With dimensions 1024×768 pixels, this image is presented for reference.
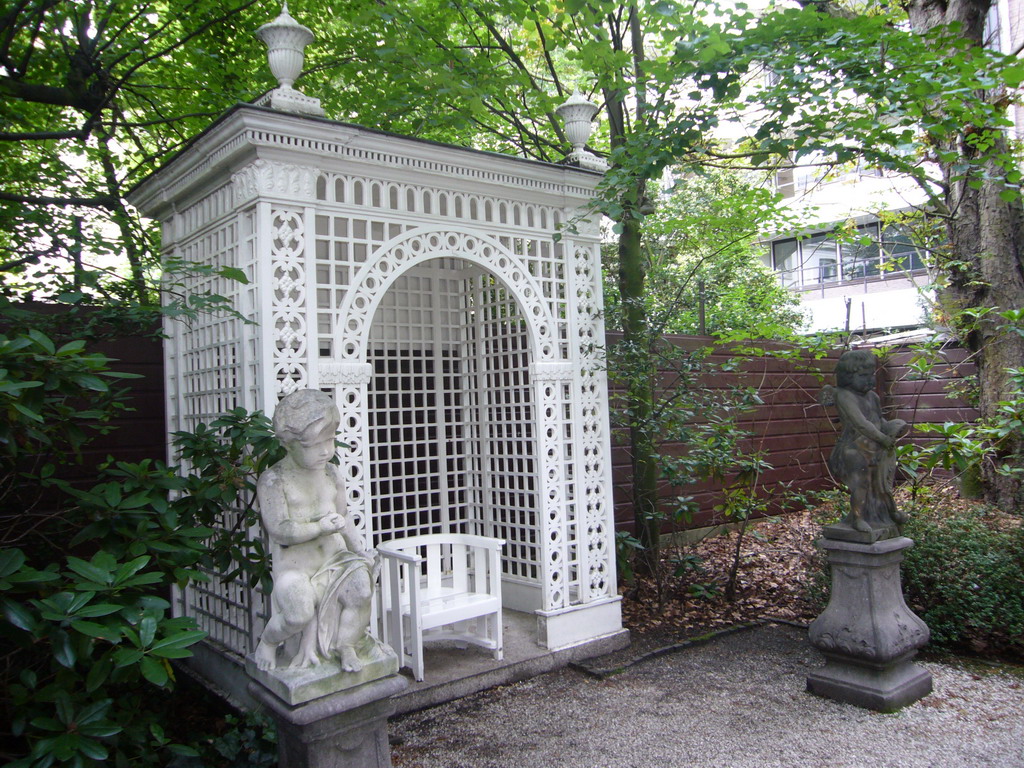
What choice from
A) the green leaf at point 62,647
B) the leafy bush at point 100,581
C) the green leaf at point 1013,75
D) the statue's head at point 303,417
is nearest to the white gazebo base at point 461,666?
the leafy bush at point 100,581

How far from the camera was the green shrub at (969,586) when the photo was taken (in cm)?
482

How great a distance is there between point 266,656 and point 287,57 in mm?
3081

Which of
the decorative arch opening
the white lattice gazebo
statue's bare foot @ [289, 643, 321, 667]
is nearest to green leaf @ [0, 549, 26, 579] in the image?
statue's bare foot @ [289, 643, 321, 667]

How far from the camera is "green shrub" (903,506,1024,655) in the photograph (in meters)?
4.82

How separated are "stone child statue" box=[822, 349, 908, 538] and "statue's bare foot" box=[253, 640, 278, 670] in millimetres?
3205

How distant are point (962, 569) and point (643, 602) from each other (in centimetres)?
228

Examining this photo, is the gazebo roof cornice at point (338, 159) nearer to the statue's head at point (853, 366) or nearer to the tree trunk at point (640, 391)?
the tree trunk at point (640, 391)

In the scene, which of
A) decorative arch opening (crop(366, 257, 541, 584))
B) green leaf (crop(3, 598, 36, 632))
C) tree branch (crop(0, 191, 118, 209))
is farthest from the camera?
decorative arch opening (crop(366, 257, 541, 584))

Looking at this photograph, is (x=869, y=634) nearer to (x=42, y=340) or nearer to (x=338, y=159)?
(x=338, y=159)

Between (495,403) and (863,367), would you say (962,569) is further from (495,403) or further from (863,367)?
(495,403)

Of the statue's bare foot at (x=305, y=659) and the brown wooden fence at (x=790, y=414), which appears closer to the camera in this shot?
the statue's bare foot at (x=305, y=659)

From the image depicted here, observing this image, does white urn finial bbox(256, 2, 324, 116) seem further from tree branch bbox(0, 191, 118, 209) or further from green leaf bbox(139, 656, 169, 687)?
green leaf bbox(139, 656, 169, 687)

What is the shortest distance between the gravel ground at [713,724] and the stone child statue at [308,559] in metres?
1.02

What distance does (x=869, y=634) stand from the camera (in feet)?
13.6
